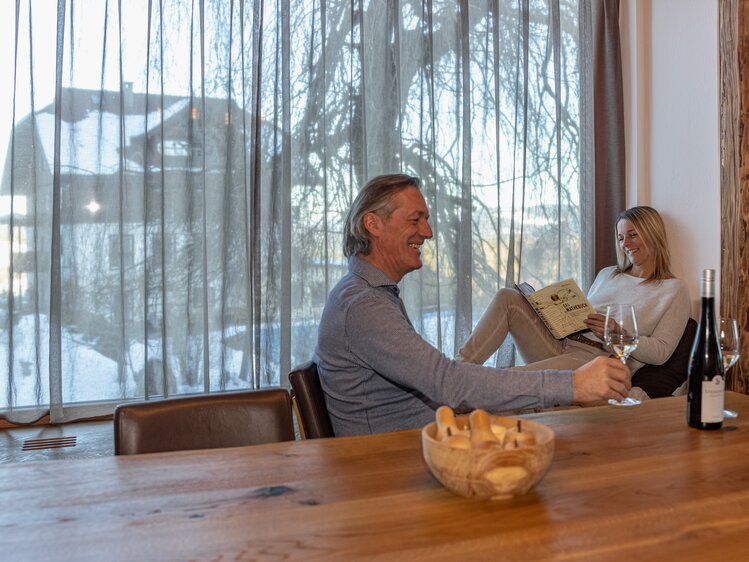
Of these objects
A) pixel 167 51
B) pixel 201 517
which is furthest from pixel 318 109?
pixel 201 517

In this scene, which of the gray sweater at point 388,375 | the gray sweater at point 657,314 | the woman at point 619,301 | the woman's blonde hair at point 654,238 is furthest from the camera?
the woman's blonde hair at point 654,238

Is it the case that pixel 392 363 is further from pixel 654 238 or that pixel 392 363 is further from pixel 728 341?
pixel 654 238

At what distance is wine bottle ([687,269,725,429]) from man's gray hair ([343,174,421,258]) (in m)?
0.90

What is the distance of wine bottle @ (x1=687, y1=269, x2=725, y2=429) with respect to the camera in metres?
1.39

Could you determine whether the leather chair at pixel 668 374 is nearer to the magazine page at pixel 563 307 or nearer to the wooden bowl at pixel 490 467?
the magazine page at pixel 563 307

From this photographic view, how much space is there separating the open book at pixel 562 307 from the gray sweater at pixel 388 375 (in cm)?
161

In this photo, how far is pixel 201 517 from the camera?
3.27ft

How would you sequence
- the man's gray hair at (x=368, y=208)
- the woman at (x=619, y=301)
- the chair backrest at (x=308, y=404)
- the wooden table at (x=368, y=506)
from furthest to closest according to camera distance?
the woman at (x=619, y=301) < the man's gray hair at (x=368, y=208) < the chair backrest at (x=308, y=404) < the wooden table at (x=368, y=506)

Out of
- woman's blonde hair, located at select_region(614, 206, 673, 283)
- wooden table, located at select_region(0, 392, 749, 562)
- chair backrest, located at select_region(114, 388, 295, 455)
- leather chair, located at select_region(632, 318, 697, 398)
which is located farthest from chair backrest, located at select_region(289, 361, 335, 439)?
woman's blonde hair, located at select_region(614, 206, 673, 283)

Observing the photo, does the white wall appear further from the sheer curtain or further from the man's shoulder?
the man's shoulder

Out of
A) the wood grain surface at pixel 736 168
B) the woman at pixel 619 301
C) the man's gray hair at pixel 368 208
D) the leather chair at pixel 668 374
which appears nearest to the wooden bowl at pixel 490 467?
the man's gray hair at pixel 368 208

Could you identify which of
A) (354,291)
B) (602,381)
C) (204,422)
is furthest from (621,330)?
(204,422)

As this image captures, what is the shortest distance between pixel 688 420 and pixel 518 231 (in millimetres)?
2788

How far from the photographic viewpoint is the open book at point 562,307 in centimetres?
334
